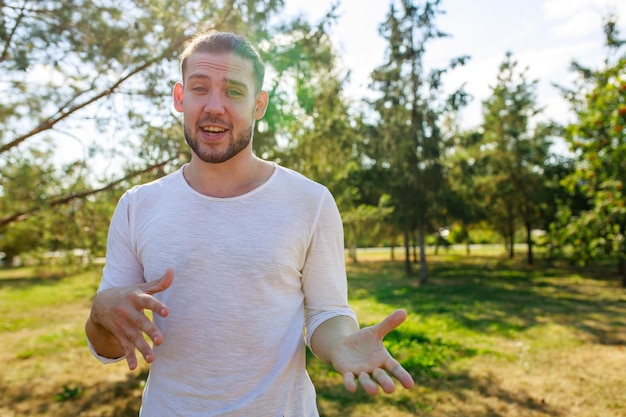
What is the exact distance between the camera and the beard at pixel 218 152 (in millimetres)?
1750

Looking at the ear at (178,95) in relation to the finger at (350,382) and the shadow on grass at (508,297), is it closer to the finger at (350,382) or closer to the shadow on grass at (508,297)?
the finger at (350,382)

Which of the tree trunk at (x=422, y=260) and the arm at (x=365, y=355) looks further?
the tree trunk at (x=422, y=260)

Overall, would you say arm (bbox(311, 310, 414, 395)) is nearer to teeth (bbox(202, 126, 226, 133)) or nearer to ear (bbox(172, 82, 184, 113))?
teeth (bbox(202, 126, 226, 133))

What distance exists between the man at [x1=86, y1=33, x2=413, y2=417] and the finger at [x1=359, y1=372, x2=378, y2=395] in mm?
118

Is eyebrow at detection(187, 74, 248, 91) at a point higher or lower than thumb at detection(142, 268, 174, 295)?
higher

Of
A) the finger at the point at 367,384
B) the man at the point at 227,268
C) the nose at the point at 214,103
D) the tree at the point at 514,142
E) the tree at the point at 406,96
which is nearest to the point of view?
the finger at the point at 367,384

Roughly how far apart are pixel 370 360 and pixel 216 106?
1.03m

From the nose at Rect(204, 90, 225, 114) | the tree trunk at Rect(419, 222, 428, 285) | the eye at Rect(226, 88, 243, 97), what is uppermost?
the eye at Rect(226, 88, 243, 97)

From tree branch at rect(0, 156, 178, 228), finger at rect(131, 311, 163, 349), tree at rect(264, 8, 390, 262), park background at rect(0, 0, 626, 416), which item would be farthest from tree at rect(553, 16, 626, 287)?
finger at rect(131, 311, 163, 349)

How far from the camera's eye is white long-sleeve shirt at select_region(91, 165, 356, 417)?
1.61 metres

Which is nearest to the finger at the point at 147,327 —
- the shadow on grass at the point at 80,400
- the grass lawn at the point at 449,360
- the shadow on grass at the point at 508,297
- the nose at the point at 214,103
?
the nose at the point at 214,103

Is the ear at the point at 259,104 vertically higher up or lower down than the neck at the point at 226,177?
higher up

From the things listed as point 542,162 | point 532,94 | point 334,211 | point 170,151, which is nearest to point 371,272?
point 542,162

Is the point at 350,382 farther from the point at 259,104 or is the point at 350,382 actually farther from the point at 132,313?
the point at 259,104
